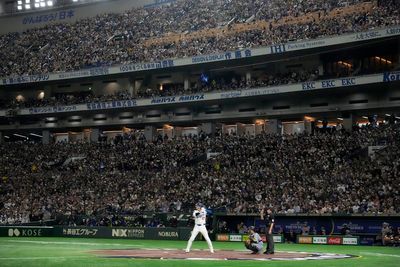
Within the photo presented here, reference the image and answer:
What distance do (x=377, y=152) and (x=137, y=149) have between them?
24.5 metres

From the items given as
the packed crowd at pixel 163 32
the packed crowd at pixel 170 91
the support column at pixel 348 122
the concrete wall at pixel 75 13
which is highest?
the concrete wall at pixel 75 13

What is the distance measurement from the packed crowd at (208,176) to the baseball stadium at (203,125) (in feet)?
0.50

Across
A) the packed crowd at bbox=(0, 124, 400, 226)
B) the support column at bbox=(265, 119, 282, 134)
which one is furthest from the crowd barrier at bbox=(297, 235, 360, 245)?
the support column at bbox=(265, 119, 282, 134)

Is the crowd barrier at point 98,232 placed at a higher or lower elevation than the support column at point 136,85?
lower

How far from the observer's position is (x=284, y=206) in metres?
37.0

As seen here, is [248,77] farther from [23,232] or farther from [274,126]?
[23,232]

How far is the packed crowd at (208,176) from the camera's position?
37.4 m

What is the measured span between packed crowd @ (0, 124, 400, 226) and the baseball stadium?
0.15 metres

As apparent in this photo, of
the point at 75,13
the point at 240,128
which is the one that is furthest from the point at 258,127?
the point at 75,13

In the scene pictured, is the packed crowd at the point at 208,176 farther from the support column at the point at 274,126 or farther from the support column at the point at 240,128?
the support column at the point at 240,128

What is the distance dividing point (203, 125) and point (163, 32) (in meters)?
11.9

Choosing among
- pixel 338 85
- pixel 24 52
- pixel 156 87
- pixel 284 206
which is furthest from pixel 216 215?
pixel 24 52

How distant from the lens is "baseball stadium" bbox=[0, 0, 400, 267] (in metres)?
36.6

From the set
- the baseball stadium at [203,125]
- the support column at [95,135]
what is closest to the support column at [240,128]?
the baseball stadium at [203,125]
